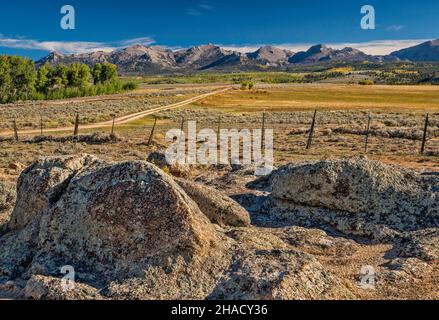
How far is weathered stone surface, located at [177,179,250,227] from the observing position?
9.05 metres

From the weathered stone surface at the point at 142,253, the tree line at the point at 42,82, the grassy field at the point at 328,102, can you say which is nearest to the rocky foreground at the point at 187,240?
the weathered stone surface at the point at 142,253

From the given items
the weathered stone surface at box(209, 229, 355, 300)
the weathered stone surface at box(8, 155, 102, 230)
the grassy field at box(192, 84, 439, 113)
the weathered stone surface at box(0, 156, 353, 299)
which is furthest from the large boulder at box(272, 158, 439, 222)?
the grassy field at box(192, 84, 439, 113)

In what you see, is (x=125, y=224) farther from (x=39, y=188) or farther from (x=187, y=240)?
(x=39, y=188)

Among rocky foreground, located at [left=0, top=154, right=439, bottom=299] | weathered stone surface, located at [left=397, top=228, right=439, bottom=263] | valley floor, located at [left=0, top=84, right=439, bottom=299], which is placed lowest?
valley floor, located at [left=0, top=84, right=439, bottom=299]

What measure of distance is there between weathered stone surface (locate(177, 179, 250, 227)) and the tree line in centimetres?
10320

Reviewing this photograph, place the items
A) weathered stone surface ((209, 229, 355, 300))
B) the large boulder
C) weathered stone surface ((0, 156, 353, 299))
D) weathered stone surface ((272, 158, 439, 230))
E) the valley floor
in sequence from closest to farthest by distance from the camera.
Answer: weathered stone surface ((209, 229, 355, 300))
weathered stone surface ((0, 156, 353, 299))
the valley floor
weathered stone surface ((272, 158, 439, 230))
the large boulder

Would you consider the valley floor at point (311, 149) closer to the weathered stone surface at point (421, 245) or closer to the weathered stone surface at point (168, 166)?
the weathered stone surface at point (421, 245)

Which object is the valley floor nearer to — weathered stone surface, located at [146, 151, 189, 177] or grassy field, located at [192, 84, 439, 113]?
weathered stone surface, located at [146, 151, 189, 177]

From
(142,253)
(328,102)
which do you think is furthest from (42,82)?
(142,253)

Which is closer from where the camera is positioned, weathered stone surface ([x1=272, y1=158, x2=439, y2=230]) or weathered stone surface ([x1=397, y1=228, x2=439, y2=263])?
weathered stone surface ([x1=397, y1=228, x2=439, y2=263])

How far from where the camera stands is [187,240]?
6.46 metres

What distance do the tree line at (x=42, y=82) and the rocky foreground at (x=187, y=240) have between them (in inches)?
4086

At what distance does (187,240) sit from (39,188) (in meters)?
3.56

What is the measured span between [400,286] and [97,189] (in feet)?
15.9
